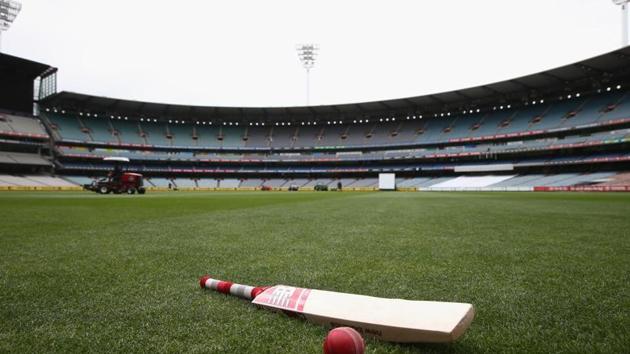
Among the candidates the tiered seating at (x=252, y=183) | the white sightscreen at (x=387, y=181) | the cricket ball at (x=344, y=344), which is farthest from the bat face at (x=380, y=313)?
the tiered seating at (x=252, y=183)

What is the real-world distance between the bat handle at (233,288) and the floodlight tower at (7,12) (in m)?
64.1

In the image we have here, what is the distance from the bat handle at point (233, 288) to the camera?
8.35ft

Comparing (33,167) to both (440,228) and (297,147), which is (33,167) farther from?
(440,228)

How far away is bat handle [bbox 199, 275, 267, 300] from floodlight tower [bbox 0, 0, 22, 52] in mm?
64061

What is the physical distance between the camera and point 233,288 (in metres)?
2.66

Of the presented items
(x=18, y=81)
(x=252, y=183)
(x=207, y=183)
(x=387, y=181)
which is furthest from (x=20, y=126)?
(x=387, y=181)

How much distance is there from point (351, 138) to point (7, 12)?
2182 inches

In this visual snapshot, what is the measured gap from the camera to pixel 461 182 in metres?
53.2

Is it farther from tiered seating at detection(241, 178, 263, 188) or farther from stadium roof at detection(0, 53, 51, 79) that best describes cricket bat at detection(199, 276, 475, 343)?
tiered seating at detection(241, 178, 263, 188)

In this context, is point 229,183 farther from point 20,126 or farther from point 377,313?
point 377,313

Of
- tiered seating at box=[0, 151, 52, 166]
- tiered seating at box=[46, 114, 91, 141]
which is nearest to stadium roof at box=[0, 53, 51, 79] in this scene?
tiered seating at box=[46, 114, 91, 141]

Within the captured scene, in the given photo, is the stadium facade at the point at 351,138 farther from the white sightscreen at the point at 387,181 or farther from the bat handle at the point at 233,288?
the bat handle at the point at 233,288

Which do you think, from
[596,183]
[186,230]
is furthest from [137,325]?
[596,183]

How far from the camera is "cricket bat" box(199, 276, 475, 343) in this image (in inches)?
70.7
